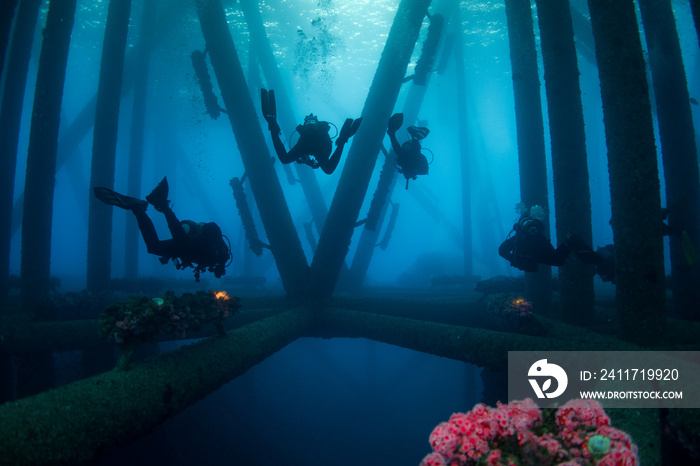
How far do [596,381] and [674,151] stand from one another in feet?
18.8

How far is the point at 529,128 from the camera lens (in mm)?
6922

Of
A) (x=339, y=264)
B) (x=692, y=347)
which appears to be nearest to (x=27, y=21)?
(x=339, y=264)

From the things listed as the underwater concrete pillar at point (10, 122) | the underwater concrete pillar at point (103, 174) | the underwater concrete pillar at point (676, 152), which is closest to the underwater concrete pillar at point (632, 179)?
the underwater concrete pillar at point (676, 152)

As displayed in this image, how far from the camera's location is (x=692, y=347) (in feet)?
12.4

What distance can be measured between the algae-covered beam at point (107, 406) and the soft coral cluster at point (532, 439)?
2196 millimetres

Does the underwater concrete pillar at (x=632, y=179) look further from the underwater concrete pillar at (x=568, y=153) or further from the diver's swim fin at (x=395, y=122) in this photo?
the diver's swim fin at (x=395, y=122)

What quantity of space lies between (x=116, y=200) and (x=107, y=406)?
302 centimetres

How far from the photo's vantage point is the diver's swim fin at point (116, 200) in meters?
4.50

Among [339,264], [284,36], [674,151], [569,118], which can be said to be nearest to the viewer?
[569,118]

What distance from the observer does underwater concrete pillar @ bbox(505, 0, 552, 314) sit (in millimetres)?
6723

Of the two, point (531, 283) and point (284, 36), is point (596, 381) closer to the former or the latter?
point (531, 283)

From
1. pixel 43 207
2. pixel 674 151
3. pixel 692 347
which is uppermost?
pixel 674 151

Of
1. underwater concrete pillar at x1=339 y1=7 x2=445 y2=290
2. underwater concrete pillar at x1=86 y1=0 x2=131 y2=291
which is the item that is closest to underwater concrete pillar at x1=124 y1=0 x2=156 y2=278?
underwater concrete pillar at x1=86 y1=0 x2=131 y2=291

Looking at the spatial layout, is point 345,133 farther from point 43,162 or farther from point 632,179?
point 43,162
